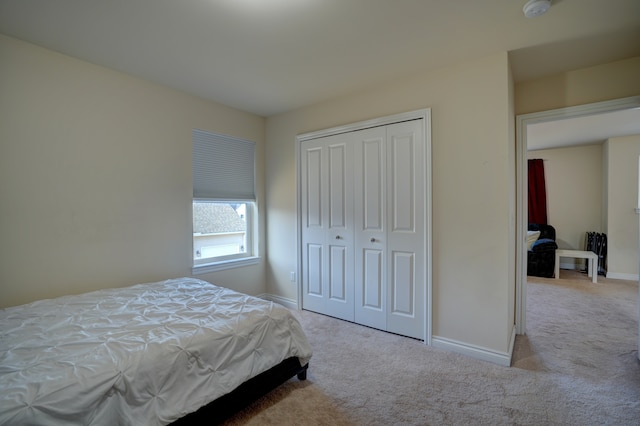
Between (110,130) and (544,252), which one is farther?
(544,252)

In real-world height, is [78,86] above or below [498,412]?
above

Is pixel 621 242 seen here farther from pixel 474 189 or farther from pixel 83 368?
pixel 83 368

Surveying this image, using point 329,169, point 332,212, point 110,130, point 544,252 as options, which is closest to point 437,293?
point 332,212

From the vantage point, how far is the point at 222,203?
3.72m

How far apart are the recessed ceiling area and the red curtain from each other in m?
0.63

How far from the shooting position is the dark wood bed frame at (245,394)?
1.57 meters

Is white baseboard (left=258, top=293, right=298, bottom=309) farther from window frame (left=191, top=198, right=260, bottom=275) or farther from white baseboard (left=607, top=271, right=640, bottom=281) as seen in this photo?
white baseboard (left=607, top=271, right=640, bottom=281)

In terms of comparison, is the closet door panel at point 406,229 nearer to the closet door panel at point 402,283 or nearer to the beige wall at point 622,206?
the closet door panel at point 402,283

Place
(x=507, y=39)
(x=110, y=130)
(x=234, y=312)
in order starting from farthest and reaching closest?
(x=110, y=130)
(x=507, y=39)
(x=234, y=312)

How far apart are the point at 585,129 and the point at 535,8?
168 inches

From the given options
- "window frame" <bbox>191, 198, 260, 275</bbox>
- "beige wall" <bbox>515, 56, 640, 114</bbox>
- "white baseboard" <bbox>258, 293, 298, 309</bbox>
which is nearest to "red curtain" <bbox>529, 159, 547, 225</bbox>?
"beige wall" <bbox>515, 56, 640, 114</bbox>

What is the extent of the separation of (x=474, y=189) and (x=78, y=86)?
11.4ft

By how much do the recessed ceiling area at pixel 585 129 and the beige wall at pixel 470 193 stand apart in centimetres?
193

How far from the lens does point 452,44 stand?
7.46 ft
